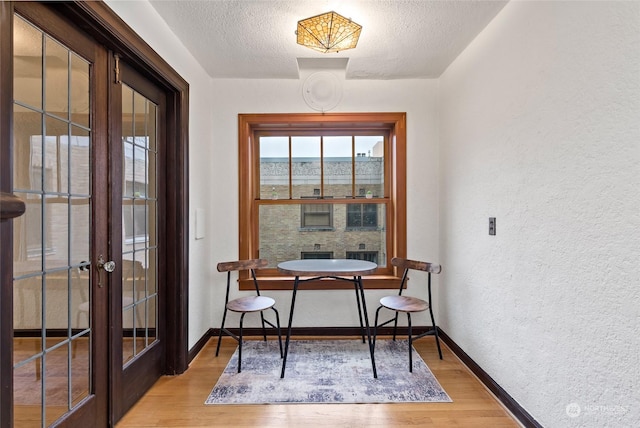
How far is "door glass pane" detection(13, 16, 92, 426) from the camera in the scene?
123 centimetres

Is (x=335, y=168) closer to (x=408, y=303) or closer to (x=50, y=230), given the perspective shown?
(x=408, y=303)

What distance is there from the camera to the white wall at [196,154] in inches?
81.4

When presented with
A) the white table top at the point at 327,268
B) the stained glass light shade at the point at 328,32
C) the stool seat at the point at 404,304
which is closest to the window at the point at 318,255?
the white table top at the point at 327,268

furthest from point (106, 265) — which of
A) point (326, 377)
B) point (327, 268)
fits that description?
point (326, 377)

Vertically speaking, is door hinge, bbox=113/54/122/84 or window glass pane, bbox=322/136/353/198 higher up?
door hinge, bbox=113/54/122/84

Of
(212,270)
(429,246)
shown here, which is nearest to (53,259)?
(212,270)

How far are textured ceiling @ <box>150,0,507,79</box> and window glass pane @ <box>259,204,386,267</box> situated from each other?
4.27 feet

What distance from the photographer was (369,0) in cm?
188

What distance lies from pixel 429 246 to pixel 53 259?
2.80 meters

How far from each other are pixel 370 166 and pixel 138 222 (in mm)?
2178

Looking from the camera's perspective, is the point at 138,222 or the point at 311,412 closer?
the point at 311,412

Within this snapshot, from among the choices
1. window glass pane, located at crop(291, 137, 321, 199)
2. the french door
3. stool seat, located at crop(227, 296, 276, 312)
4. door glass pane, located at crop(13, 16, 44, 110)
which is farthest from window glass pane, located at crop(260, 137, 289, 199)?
door glass pane, located at crop(13, 16, 44, 110)

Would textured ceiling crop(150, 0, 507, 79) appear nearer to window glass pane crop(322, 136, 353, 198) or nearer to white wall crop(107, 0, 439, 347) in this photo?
white wall crop(107, 0, 439, 347)

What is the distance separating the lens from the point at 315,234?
10.5 feet
